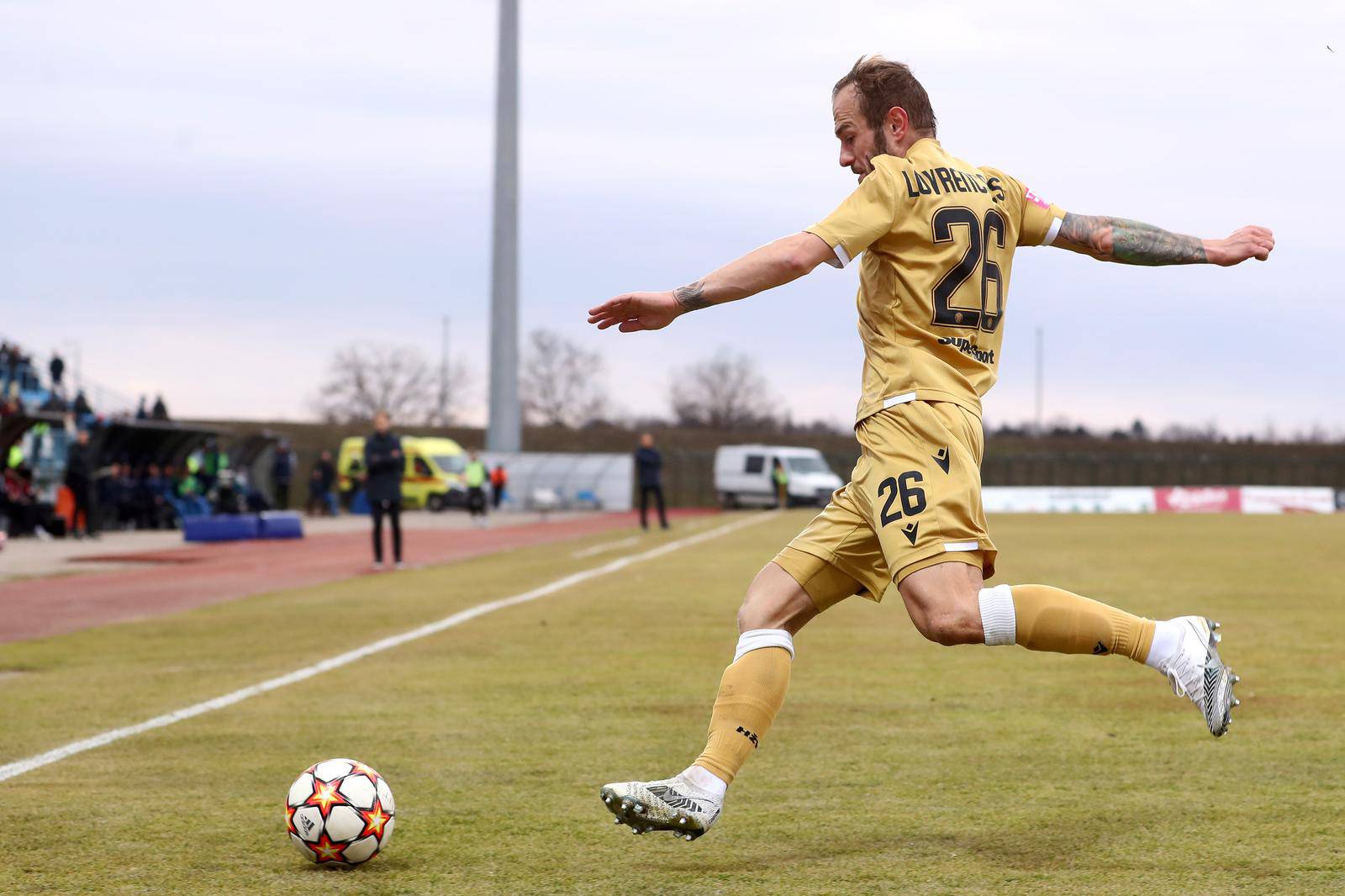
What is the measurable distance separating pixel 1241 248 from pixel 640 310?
1953 mm

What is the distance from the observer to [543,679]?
899 centimetres

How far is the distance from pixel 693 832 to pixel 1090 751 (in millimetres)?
2860

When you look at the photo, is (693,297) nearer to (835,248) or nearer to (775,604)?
(835,248)

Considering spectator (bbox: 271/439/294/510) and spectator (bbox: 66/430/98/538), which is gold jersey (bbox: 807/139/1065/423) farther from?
spectator (bbox: 271/439/294/510)

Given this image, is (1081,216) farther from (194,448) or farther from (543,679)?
(194,448)

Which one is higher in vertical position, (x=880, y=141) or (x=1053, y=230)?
(x=880, y=141)

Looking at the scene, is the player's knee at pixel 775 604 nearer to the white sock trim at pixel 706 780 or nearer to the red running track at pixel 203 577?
the white sock trim at pixel 706 780

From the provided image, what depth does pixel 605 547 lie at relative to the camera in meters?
25.5

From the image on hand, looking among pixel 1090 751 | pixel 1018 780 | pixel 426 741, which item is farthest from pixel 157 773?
pixel 1090 751

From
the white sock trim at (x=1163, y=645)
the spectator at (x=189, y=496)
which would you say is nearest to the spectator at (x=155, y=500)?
the spectator at (x=189, y=496)

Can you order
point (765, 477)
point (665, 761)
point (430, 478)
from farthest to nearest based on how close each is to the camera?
1. point (765, 477)
2. point (430, 478)
3. point (665, 761)

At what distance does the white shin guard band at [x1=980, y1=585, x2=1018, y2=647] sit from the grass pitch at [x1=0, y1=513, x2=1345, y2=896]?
686mm

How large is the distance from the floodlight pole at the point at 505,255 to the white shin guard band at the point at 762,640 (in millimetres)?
39118

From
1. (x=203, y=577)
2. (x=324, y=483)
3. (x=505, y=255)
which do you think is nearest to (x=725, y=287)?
(x=203, y=577)
